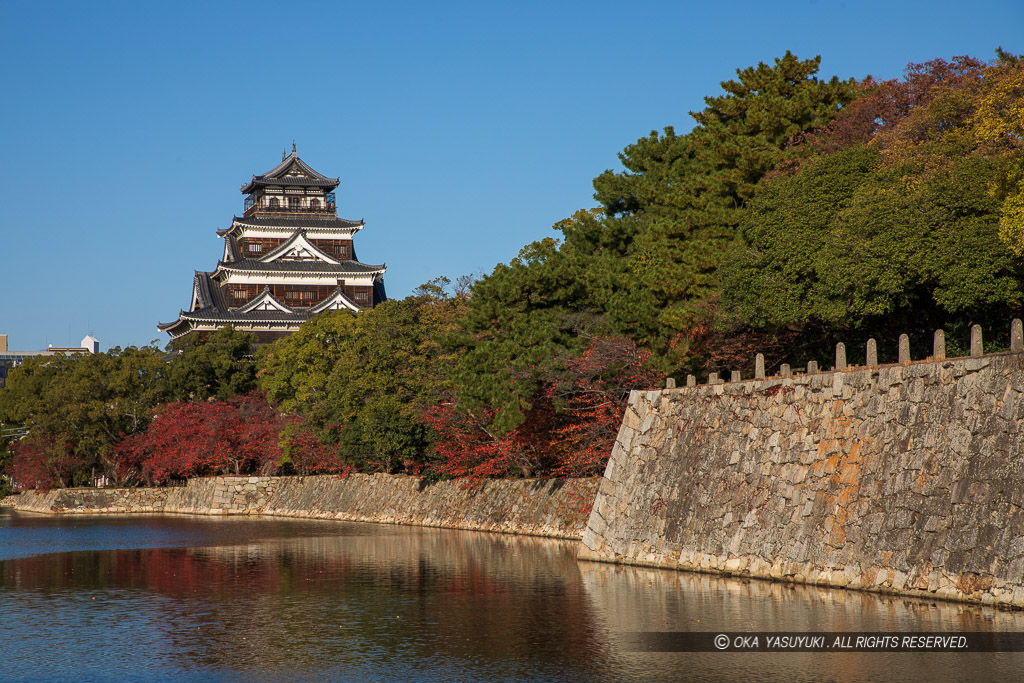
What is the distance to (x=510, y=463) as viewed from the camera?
1281 inches

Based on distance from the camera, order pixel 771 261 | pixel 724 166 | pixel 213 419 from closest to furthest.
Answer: pixel 771 261
pixel 724 166
pixel 213 419

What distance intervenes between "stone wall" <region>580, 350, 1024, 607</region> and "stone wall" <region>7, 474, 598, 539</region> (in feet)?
16.5

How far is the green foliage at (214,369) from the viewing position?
171 ft

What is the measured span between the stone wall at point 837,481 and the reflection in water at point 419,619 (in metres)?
0.61

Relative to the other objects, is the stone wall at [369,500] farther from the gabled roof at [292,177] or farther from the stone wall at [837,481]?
the gabled roof at [292,177]

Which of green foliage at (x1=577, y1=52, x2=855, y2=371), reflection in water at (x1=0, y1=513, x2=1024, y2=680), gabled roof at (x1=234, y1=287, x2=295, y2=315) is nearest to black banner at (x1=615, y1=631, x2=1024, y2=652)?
reflection in water at (x1=0, y1=513, x2=1024, y2=680)

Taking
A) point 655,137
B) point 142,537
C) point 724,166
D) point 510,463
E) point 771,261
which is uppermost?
point 655,137

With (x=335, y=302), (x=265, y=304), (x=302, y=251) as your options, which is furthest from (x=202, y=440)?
(x=302, y=251)

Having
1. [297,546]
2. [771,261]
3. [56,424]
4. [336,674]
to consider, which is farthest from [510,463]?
[56,424]

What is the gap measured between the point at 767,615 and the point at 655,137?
80.2 feet

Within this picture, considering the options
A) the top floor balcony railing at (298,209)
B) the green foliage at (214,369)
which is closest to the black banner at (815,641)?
the green foliage at (214,369)

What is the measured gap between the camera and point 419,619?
16.2 metres

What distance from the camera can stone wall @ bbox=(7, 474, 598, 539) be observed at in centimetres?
2939

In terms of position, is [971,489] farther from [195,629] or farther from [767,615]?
[195,629]
